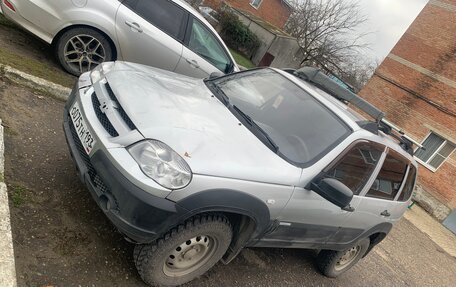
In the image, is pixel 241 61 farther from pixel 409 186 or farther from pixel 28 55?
pixel 409 186

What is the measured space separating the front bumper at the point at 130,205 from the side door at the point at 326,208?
3.56 ft

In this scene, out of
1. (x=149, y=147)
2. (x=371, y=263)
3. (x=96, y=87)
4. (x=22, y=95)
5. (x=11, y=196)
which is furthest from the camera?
(x=371, y=263)

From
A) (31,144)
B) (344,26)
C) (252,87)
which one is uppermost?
(344,26)

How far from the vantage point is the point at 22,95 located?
445 cm

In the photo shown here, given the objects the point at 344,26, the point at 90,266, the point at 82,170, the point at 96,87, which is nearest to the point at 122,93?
the point at 96,87

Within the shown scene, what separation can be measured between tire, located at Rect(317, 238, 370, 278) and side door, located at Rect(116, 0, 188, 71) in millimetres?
3664

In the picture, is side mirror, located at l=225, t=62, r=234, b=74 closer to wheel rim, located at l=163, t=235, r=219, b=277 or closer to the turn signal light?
the turn signal light

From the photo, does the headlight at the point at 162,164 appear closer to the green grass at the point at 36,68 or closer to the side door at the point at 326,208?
the side door at the point at 326,208

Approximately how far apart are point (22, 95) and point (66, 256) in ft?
8.60

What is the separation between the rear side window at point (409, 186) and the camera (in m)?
4.41

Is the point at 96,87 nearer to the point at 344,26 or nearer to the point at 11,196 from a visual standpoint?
the point at 11,196

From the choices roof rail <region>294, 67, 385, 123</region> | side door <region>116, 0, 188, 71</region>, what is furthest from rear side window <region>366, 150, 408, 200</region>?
side door <region>116, 0, 188, 71</region>

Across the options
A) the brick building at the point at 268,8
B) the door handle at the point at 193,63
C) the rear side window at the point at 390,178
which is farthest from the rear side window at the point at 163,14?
the brick building at the point at 268,8

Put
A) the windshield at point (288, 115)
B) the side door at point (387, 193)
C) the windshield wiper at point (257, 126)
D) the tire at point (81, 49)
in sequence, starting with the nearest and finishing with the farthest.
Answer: the windshield wiper at point (257, 126) < the windshield at point (288, 115) < the side door at point (387, 193) < the tire at point (81, 49)
